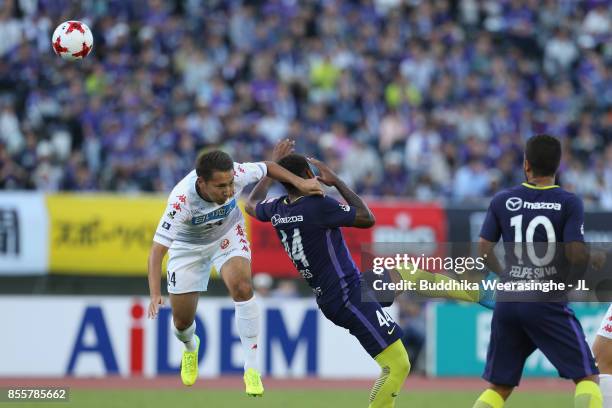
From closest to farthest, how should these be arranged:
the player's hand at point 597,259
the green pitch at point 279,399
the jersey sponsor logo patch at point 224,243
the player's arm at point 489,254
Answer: the player's hand at point 597,259
the player's arm at point 489,254
the jersey sponsor logo patch at point 224,243
the green pitch at point 279,399

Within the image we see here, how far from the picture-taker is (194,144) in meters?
19.5

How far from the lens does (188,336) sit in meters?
11.0

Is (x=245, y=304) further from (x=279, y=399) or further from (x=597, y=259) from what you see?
(x=279, y=399)

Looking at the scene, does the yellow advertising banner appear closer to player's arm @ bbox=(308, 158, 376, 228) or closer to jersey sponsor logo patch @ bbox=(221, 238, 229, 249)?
jersey sponsor logo patch @ bbox=(221, 238, 229, 249)

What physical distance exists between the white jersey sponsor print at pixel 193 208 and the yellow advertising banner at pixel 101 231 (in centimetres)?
731

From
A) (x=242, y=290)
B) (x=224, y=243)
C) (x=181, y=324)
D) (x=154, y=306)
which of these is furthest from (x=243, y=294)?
(x=154, y=306)

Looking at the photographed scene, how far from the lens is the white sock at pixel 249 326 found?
34.5 ft

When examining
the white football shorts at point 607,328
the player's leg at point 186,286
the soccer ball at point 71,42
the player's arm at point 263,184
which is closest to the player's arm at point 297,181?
the player's arm at point 263,184

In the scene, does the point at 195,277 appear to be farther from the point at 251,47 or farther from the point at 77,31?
the point at 251,47

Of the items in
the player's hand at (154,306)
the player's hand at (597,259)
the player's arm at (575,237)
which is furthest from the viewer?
the player's hand at (154,306)

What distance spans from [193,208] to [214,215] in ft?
0.80

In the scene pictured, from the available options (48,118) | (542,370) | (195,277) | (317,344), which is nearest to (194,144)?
(48,118)

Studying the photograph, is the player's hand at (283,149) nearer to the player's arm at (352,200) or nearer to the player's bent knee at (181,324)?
the player's arm at (352,200)

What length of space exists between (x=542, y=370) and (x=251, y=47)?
330 inches
